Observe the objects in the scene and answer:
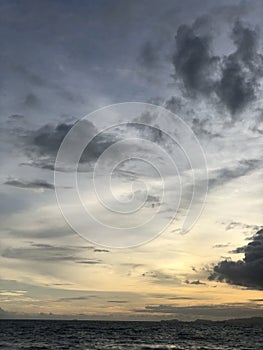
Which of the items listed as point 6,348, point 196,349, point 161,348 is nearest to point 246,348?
point 196,349

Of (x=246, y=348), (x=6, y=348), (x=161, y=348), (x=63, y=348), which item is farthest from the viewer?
(x=246, y=348)

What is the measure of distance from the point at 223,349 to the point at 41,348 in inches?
1430

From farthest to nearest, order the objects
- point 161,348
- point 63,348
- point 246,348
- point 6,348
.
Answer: point 246,348
point 161,348
point 63,348
point 6,348

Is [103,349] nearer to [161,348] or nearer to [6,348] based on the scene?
[161,348]

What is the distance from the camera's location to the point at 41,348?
267ft

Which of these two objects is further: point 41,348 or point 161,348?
point 161,348

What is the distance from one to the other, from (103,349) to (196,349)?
18.6 m

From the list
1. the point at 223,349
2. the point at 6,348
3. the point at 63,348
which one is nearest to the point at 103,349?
the point at 63,348

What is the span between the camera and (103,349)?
83.1 metres

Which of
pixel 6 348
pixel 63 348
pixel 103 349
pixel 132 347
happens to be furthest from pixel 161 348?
pixel 6 348

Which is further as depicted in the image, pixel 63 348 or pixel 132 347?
pixel 132 347

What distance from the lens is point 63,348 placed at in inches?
3228

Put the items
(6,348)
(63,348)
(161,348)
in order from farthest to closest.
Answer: (161,348), (63,348), (6,348)

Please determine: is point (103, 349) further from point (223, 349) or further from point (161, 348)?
point (223, 349)
